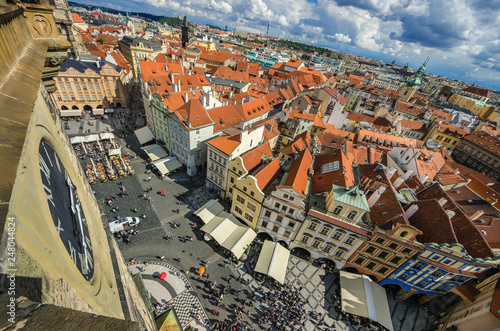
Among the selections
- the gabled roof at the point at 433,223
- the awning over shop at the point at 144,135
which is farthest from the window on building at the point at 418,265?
the awning over shop at the point at 144,135

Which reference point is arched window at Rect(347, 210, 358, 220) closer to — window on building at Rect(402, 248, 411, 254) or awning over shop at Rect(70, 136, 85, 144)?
window on building at Rect(402, 248, 411, 254)

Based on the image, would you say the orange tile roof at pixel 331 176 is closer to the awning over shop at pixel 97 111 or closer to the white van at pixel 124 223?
the white van at pixel 124 223

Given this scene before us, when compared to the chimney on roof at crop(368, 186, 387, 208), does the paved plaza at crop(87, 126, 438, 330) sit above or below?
below

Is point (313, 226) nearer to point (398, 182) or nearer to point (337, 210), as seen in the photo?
point (337, 210)

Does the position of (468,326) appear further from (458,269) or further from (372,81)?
(372,81)

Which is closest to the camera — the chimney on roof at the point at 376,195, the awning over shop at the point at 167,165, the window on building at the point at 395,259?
the window on building at the point at 395,259

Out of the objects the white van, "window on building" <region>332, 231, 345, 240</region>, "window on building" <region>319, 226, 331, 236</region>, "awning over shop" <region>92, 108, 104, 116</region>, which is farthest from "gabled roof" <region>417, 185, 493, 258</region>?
"awning over shop" <region>92, 108, 104, 116</region>
